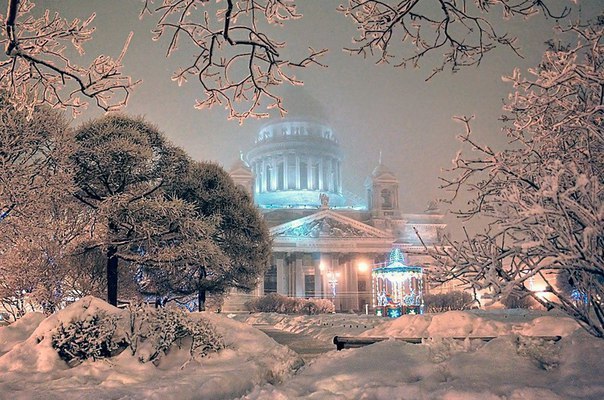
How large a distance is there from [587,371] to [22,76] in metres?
7.32

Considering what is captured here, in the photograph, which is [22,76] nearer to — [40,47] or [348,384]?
[40,47]

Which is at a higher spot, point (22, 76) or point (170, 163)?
point (170, 163)

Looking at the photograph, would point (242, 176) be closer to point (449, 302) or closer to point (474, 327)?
point (449, 302)

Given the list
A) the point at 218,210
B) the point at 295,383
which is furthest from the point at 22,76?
the point at 218,210

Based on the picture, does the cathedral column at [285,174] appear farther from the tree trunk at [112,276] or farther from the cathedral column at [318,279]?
the tree trunk at [112,276]

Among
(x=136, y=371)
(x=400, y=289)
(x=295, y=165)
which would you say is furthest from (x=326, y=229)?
(x=136, y=371)

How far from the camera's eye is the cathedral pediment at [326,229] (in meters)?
62.9

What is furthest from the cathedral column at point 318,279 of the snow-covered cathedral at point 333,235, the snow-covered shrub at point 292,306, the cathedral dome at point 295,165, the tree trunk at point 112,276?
the tree trunk at point 112,276

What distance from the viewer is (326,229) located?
63.2 metres

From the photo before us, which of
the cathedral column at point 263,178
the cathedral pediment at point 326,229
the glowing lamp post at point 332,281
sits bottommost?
the glowing lamp post at point 332,281

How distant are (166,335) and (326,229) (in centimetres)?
5416

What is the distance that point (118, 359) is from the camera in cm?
901

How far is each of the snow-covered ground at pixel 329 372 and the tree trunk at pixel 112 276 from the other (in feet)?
28.3

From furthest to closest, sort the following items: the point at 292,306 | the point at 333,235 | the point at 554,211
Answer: the point at 333,235, the point at 292,306, the point at 554,211
